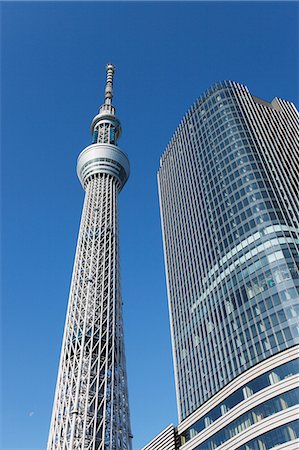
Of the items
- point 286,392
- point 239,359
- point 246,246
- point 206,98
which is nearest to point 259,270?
point 246,246

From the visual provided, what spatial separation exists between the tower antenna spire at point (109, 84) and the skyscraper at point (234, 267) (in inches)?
934

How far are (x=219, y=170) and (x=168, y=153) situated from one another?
28.3m

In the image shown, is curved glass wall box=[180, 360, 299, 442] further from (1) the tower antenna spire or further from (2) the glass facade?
(1) the tower antenna spire

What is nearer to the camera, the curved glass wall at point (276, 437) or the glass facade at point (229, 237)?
Result: the curved glass wall at point (276, 437)

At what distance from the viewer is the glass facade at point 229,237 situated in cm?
5997

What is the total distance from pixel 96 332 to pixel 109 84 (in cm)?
7544

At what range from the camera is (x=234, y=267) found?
68938mm

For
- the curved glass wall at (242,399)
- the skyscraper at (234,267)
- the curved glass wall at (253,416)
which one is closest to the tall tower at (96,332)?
the skyscraper at (234,267)

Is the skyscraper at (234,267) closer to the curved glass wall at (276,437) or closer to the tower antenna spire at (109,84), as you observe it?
the curved glass wall at (276,437)

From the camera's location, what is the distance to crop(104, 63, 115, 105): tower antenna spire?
121019mm

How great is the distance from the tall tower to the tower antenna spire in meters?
21.3

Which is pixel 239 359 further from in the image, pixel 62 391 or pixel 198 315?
pixel 62 391

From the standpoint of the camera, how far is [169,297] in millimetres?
88688

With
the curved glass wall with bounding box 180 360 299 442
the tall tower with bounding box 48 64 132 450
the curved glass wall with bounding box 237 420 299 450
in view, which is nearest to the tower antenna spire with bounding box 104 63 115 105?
the tall tower with bounding box 48 64 132 450
